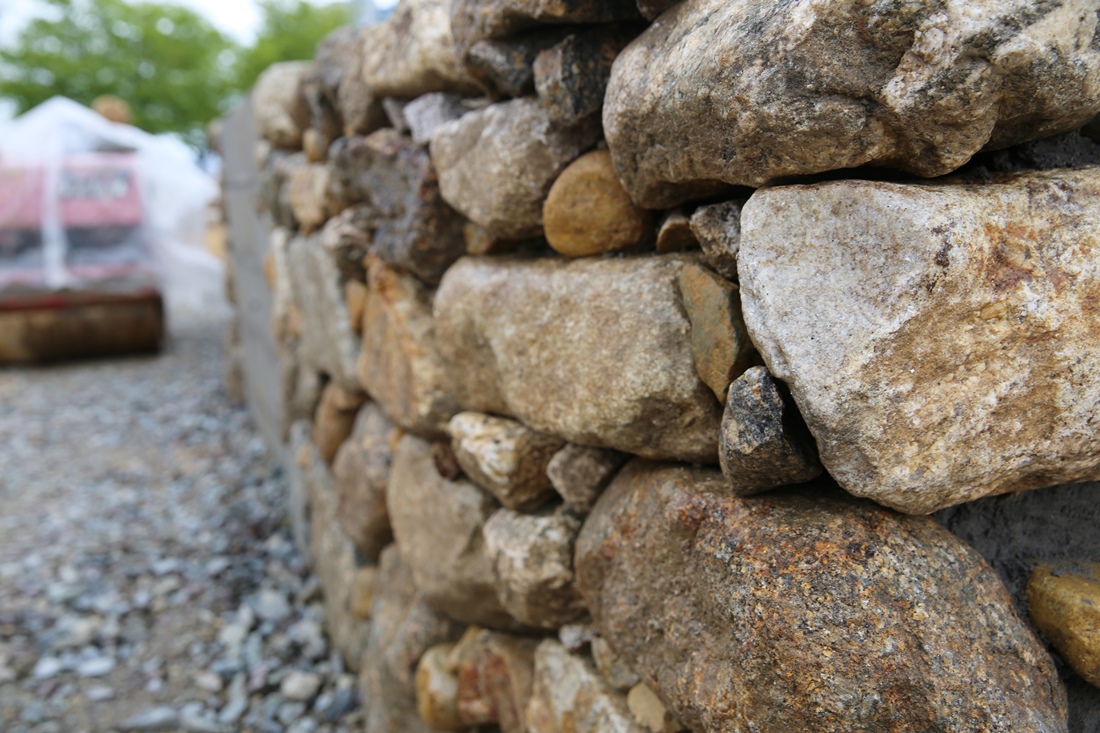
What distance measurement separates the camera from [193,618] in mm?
2730

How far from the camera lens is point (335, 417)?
97.3 inches

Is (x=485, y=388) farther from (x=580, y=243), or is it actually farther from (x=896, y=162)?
(x=896, y=162)

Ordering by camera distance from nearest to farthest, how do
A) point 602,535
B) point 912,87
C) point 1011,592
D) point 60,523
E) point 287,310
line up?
point 912,87 → point 1011,592 → point 602,535 → point 287,310 → point 60,523

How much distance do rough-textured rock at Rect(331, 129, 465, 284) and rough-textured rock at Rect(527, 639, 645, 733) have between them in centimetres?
79

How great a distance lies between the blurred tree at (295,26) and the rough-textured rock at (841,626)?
1947cm

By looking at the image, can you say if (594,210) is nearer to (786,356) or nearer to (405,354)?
(786,356)

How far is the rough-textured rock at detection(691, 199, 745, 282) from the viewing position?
931 mm

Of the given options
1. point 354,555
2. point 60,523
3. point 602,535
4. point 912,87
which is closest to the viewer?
point 912,87

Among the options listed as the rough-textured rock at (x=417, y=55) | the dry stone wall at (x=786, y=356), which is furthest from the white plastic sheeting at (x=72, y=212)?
the dry stone wall at (x=786, y=356)

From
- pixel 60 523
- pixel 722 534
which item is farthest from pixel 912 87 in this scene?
pixel 60 523

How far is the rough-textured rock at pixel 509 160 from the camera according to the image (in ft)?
4.01

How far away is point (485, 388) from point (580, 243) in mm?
384

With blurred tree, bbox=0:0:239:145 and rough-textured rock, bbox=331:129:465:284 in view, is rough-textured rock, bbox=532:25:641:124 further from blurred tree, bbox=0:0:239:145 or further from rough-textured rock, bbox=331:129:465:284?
blurred tree, bbox=0:0:239:145

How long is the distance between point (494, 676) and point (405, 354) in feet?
2.23
